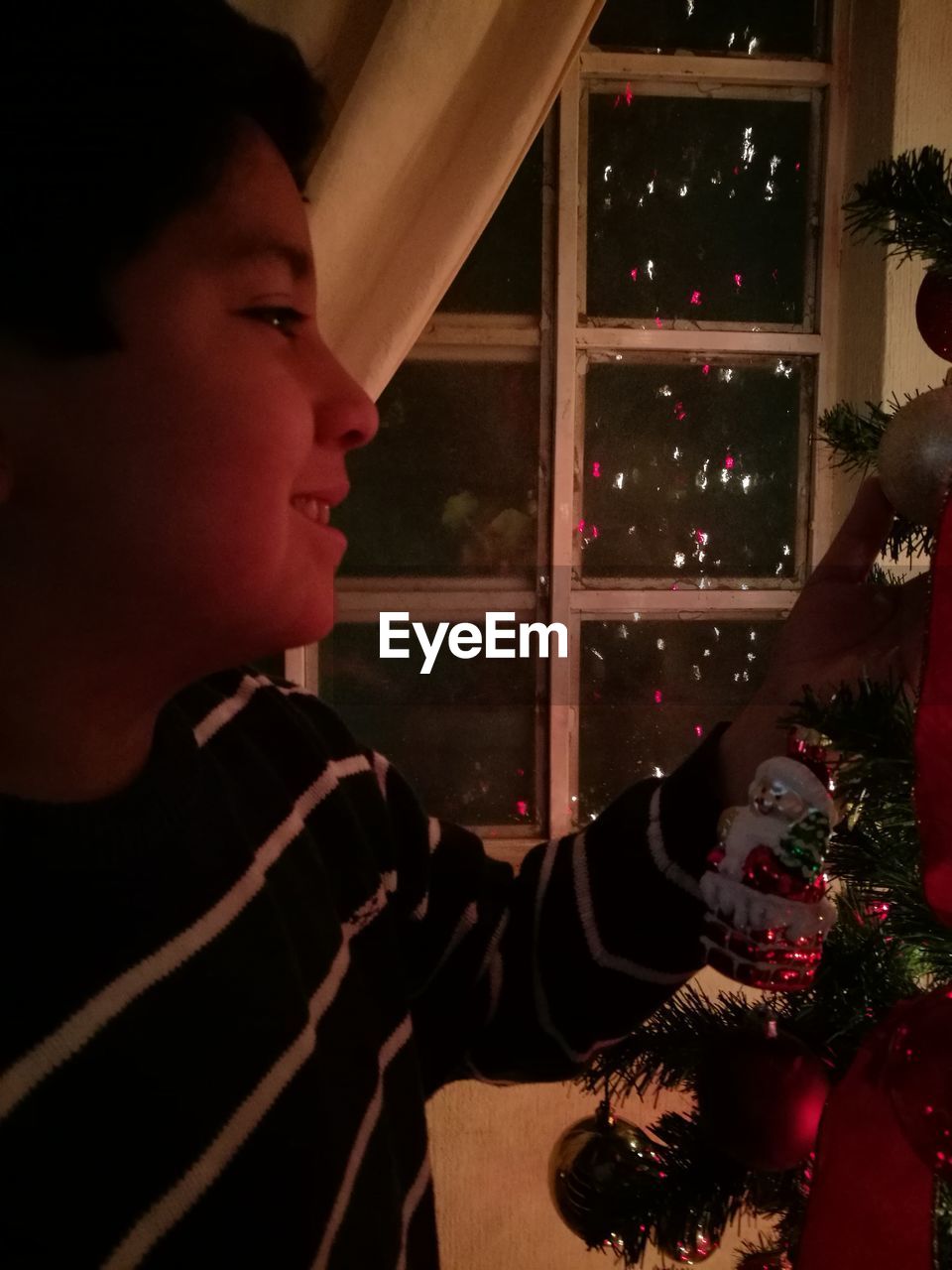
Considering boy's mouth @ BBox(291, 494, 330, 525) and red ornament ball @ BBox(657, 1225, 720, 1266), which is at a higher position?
boy's mouth @ BBox(291, 494, 330, 525)

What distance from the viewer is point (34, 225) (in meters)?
0.39

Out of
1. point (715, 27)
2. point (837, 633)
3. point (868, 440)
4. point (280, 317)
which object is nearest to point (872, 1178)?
point (837, 633)

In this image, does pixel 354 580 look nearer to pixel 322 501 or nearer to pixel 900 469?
pixel 322 501

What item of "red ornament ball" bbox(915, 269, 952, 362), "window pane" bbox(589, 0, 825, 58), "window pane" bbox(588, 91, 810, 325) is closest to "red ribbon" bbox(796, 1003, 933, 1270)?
"red ornament ball" bbox(915, 269, 952, 362)

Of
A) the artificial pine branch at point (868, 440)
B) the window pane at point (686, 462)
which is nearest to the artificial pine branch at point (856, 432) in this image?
the artificial pine branch at point (868, 440)

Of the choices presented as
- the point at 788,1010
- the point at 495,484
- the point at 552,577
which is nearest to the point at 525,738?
the point at 552,577

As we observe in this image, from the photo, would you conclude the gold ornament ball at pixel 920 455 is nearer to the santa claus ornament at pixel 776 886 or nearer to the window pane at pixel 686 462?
the santa claus ornament at pixel 776 886

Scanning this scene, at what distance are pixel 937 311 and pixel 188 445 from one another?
0.43 m

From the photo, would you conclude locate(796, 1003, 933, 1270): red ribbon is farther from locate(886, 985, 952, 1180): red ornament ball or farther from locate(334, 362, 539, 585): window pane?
locate(334, 362, 539, 585): window pane

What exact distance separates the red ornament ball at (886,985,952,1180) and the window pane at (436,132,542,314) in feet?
2.96

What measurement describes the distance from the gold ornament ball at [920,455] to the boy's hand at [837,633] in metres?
0.08

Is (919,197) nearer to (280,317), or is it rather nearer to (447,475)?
(280,317)

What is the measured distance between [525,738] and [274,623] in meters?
0.69

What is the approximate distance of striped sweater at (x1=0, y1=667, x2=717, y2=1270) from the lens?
362 mm
